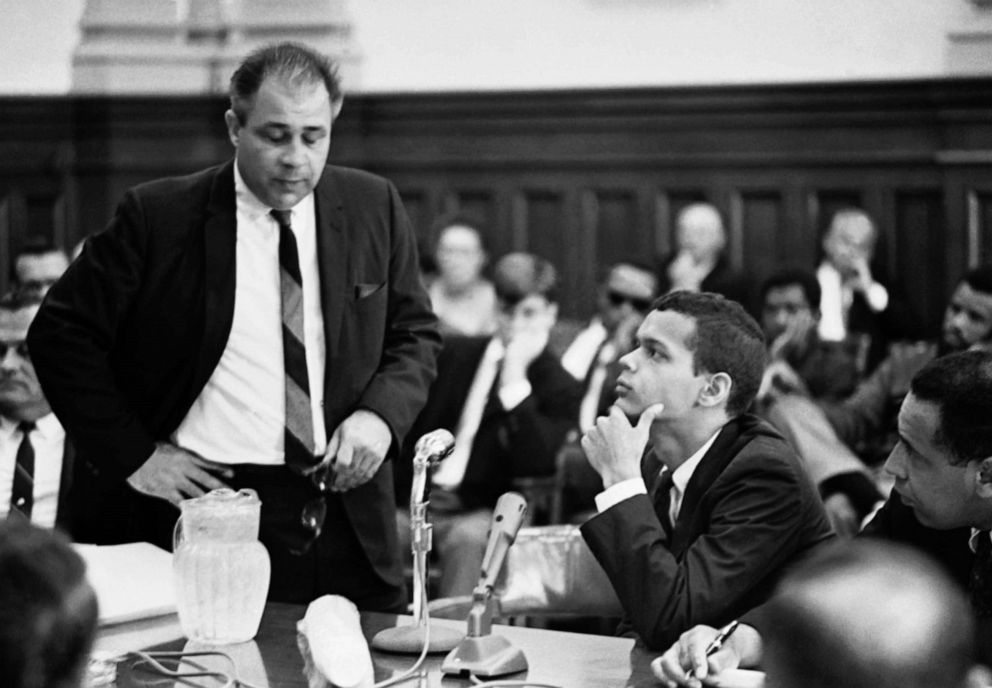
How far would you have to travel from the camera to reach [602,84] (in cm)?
770

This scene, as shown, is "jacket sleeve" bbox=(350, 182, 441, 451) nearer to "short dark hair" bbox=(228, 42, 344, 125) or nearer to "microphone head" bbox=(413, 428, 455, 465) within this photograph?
"short dark hair" bbox=(228, 42, 344, 125)

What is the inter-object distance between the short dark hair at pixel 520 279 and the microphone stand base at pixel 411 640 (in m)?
3.70

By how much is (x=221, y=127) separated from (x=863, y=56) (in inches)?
123

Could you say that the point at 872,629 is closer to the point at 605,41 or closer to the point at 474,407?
the point at 474,407

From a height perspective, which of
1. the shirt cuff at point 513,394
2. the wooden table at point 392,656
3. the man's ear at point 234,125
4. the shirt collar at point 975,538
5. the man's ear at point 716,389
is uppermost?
the man's ear at point 234,125

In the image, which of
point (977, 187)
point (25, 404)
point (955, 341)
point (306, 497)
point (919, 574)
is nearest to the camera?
point (919, 574)

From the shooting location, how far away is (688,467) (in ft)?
8.96

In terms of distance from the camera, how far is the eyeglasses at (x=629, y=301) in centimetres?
618

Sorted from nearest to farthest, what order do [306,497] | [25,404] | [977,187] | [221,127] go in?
1. [306,497]
2. [25,404]
3. [977,187]
4. [221,127]

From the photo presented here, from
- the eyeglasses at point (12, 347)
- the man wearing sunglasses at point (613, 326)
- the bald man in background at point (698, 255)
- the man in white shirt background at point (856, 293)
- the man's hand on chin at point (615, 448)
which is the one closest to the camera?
the man's hand on chin at point (615, 448)

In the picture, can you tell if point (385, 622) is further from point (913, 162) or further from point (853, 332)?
point (913, 162)

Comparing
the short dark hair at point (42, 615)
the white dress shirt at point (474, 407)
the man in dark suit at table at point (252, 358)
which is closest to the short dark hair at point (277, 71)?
the man in dark suit at table at point (252, 358)

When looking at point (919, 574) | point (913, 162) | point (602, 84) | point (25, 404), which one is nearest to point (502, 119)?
point (602, 84)

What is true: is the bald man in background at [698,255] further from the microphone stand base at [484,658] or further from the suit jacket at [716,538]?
A: the microphone stand base at [484,658]
